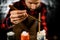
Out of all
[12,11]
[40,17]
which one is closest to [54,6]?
[40,17]

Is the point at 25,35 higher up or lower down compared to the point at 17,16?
lower down

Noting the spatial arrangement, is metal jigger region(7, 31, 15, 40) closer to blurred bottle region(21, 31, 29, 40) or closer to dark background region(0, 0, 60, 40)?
blurred bottle region(21, 31, 29, 40)

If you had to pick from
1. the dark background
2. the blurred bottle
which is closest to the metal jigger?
the blurred bottle

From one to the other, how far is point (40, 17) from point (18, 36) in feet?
0.92

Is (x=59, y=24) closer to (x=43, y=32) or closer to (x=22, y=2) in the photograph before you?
(x=43, y=32)

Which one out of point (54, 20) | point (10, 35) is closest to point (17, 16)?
point (10, 35)

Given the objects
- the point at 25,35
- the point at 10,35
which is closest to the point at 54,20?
the point at 25,35

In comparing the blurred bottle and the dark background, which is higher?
the dark background

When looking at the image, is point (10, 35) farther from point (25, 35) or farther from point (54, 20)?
point (54, 20)

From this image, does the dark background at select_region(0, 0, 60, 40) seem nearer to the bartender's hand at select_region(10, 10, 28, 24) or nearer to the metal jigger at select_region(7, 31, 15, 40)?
the bartender's hand at select_region(10, 10, 28, 24)

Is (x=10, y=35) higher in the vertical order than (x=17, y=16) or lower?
lower

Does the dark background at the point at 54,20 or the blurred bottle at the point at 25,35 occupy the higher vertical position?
the dark background at the point at 54,20

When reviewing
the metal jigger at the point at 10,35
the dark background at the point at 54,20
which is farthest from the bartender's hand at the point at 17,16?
the dark background at the point at 54,20

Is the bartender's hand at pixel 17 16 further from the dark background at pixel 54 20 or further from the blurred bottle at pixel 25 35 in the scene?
the dark background at pixel 54 20
